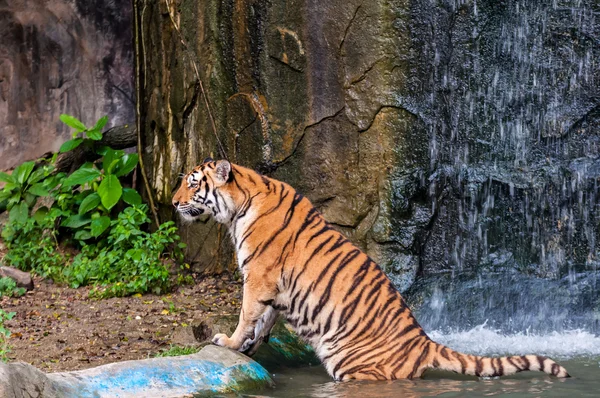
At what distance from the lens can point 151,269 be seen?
313 inches

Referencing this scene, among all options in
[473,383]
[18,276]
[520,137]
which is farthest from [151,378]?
[520,137]

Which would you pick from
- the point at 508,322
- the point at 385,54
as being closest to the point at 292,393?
the point at 508,322

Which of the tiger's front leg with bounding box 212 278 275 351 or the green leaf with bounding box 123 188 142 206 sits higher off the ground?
the green leaf with bounding box 123 188 142 206

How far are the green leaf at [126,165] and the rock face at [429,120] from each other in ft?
5.41

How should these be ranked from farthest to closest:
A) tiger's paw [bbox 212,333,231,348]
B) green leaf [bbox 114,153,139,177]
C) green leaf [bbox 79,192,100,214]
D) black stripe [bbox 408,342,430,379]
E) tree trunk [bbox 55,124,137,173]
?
tree trunk [bbox 55,124,137,173] → green leaf [bbox 114,153,139,177] → green leaf [bbox 79,192,100,214] → tiger's paw [bbox 212,333,231,348] → black stripe [bbox 408,342,430,379]

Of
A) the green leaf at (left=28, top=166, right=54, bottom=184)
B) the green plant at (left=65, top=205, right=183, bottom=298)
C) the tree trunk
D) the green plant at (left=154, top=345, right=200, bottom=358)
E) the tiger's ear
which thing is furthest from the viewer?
the tree trunk

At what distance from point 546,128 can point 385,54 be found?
64.4 inches

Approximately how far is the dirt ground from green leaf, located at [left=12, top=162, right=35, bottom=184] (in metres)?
1.36

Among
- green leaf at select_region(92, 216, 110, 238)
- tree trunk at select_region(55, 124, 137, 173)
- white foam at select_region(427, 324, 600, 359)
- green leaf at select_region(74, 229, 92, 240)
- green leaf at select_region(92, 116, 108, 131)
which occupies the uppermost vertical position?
green leaf at select_region(92, 116, 108, 131)

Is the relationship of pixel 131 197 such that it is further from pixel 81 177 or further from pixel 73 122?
pixel 73 122

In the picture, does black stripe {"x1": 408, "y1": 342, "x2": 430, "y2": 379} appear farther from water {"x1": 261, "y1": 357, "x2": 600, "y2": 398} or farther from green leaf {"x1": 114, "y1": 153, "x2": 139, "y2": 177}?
green leaf {"x1": 114, "y1": 153, "x2": 139, "y2": 177}

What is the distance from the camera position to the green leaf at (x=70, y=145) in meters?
9.29

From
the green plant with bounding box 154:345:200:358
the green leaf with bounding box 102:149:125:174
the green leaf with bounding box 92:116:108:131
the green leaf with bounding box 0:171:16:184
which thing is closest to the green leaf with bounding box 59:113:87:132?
the green leaf with bounding box 92:116:108:131

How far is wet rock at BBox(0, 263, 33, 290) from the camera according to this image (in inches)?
321
